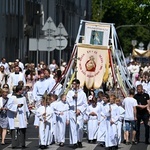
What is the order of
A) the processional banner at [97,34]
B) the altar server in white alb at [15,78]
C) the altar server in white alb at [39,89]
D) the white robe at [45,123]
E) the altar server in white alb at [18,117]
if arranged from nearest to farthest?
1. the altar server in white alb at [18,117]
2. the white robe at [45,123]
3. the processional banner at [97,34]
4. the altar server in white alb at [39,89]
5. the altar server in white alb at [15,78]

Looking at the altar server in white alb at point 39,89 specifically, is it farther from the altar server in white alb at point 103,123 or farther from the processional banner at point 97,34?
the altar server in white alb at point 103,123

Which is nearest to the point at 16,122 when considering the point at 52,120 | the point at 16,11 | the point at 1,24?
the point at 52,120

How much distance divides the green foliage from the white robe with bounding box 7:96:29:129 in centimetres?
6330

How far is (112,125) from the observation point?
24.5 metres

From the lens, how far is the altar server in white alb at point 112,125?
24203 millimetres

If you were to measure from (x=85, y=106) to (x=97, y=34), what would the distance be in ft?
11.9

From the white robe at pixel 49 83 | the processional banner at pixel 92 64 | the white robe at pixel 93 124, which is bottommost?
the white robe at pixel 93 124

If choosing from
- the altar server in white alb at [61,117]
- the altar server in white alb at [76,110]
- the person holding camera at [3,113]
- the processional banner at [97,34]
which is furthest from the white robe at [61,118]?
the processional banner at [97,34]

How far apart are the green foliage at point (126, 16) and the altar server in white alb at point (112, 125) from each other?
63295 millimetres

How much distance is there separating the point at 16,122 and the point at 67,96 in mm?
1713

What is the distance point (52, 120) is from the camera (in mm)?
25125

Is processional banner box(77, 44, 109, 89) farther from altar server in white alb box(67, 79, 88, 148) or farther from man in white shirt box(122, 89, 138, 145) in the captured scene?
altar server in white alb box(67, 79, 88, 148)

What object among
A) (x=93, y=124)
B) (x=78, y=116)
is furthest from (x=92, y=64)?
(x=78, y=116)

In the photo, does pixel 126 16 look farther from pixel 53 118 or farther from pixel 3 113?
pixel 3 113
